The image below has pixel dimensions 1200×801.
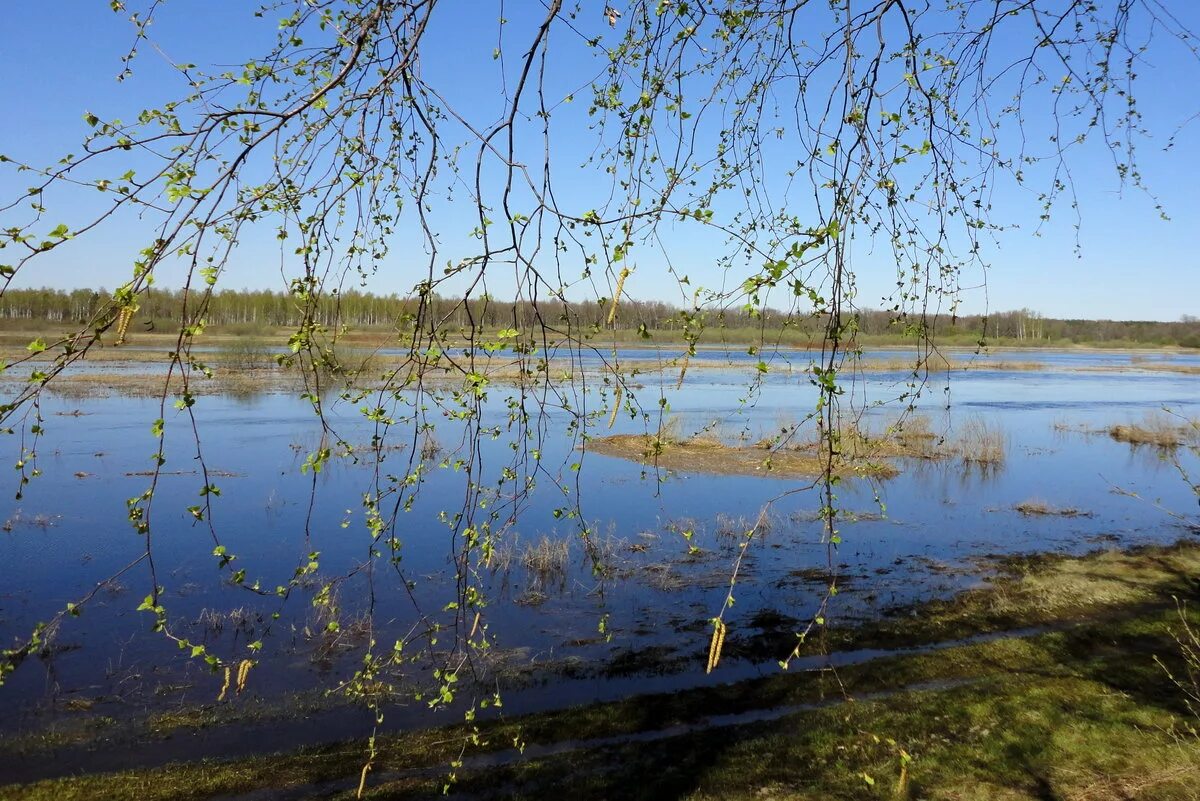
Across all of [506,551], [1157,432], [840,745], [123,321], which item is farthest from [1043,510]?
[123,321]

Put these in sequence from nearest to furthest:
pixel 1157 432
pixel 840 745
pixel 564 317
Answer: pixel 564 317 < pixel 840 745 < pixel 1157 432

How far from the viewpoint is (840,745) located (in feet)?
24.2

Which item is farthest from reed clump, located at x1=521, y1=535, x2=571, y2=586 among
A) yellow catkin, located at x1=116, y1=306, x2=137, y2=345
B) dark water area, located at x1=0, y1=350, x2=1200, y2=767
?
yellow catkin, located at x1=116, y1=306, x2=137, y2=345

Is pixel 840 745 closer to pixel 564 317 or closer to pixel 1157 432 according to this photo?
pixel 564 317

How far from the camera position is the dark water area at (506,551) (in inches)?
374

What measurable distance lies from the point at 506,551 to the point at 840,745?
23.9 feet

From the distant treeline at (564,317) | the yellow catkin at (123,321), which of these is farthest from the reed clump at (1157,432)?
the yellow catkin at (123,321)

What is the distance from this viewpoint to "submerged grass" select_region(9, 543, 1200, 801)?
656 cm

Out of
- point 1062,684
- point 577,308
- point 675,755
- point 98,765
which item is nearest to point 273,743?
point 98,765

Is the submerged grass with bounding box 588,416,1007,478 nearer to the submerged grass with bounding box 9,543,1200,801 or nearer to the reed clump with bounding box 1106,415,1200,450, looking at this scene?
the reed clump with bounding box 1106,415,1200,450

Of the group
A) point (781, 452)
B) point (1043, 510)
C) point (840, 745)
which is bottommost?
point (1043, 510)

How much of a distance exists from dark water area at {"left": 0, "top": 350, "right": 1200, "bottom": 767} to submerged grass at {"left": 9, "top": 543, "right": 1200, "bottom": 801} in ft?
2.92

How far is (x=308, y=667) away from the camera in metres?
9.72

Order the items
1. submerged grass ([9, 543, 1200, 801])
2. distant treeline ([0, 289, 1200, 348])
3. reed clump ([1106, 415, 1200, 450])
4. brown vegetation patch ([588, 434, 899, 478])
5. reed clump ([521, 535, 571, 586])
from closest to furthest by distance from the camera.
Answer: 1. distant treeline ([0, 289, 1200, 348])
2. submerged grass ([9, 543, 1200, 801])
3. reed clump ([521, 535, 571, 586])
4. brown vegetation patch ([588, 434, 899, 478])
5. reed clump ([1106, 415, 1200, 450])
